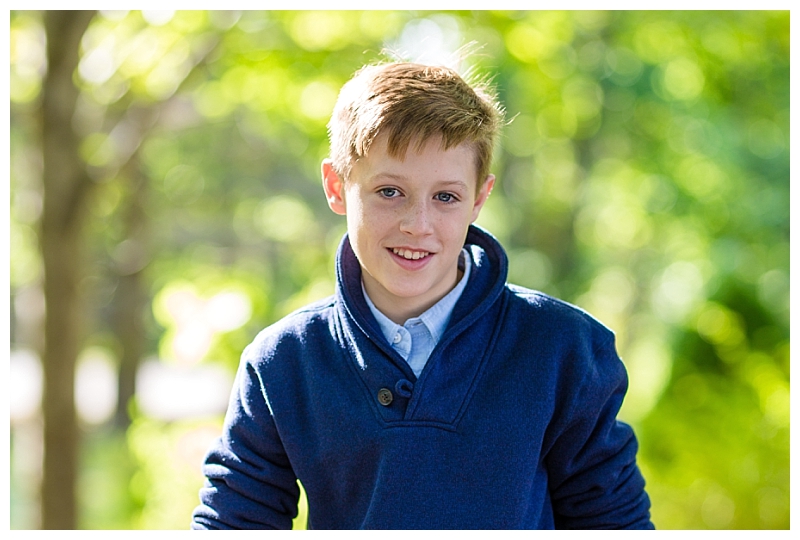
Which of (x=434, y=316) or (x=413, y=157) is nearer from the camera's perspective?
(x=413, y=157)

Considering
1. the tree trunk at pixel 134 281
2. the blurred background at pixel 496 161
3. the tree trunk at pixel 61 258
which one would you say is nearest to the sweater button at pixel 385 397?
the blurred background at pixel 496 161

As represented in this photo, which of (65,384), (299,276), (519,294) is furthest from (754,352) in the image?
(299,276)

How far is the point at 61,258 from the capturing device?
3588 millimetres

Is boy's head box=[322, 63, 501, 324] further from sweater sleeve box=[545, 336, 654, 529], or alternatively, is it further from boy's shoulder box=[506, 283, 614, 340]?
sweater sleeve box=[545, 336, 654, 529]

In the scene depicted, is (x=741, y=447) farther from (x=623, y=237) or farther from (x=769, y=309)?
(x=623, y=237)

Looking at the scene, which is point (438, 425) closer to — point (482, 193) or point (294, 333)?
point (294, 333)

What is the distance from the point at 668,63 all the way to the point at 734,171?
1.25m

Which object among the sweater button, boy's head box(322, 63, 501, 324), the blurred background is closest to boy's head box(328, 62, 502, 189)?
boy's head box(322, 63, 501, 324)

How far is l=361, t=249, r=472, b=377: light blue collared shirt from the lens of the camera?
1.52 m

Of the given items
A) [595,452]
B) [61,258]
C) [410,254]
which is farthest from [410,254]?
[61,258]

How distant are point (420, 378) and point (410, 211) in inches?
12.6

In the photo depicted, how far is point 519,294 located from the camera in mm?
1600

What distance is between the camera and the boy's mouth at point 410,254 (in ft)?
4.77

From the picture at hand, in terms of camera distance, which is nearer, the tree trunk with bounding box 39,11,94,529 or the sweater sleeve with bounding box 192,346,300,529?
the sweater sleeve with bounding box 192,346,300,529
